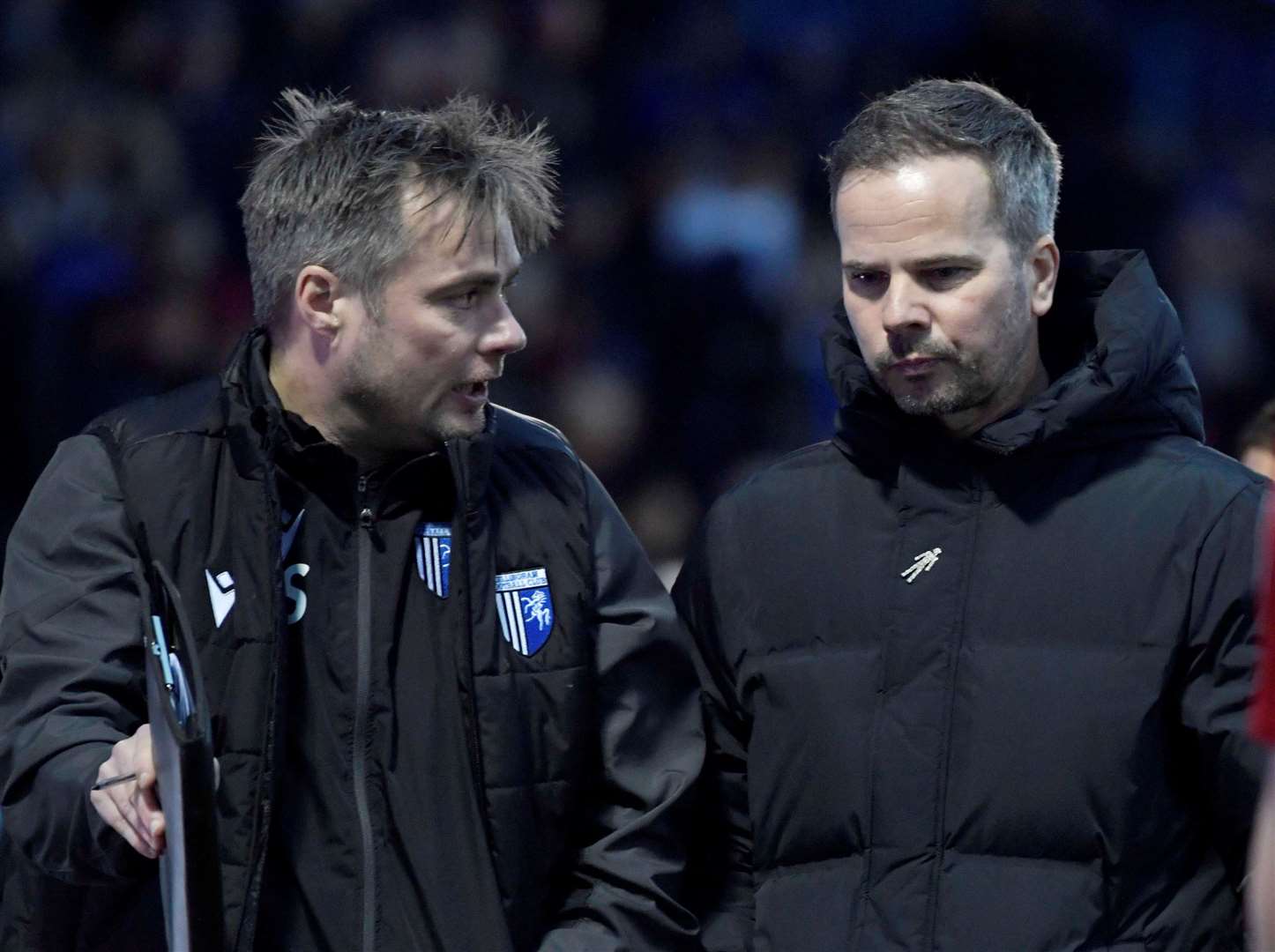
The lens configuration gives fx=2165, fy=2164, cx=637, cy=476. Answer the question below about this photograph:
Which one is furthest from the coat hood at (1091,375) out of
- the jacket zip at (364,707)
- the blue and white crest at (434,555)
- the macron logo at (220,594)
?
the macron logo at (220,594)

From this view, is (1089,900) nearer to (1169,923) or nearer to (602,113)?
(1169,923)

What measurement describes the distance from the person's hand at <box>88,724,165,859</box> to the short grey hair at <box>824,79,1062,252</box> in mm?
1251

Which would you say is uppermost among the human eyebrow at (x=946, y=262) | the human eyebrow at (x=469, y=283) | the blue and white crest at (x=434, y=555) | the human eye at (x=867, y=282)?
the human eyebrow at (x=469, y=283)

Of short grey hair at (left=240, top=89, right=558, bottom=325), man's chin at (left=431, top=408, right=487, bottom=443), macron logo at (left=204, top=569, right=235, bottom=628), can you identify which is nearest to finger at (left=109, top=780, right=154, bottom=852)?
macron logo at (left=204, top=569, right=235, bottom=628)

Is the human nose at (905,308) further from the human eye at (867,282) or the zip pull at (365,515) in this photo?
the zip pull at (365,515)

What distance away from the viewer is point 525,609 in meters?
3.00

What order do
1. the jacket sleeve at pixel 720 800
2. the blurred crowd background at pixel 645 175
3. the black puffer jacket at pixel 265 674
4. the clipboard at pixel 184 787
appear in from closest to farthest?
1. the clipboard at pixel 184 787
2. the black puffer jacket at pixel 265 674
3. the jacket sleeve at pixel 720 800
4. the blurred crowd background at pixel 645 175

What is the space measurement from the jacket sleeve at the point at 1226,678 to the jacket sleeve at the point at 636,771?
2.31 ft

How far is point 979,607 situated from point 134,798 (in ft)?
3.69

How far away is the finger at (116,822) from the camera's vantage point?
2592 millimetres

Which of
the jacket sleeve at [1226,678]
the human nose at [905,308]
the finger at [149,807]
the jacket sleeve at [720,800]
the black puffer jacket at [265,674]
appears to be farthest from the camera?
the jacket sleeve at [720,800]

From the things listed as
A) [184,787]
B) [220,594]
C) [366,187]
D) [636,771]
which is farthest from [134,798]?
[366,187]

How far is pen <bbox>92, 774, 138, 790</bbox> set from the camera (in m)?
2.61

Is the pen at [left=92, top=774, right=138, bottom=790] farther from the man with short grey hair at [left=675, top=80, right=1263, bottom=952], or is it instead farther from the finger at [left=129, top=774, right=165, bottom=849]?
the man with short grey hair at [left=675, top=80, right=1263, bottom=952]
